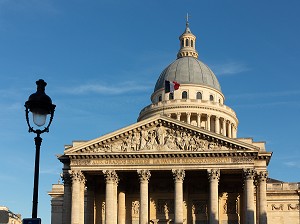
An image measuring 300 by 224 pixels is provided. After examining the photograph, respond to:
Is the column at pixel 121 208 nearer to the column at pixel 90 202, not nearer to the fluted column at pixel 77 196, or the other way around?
the column at pixel 90 202

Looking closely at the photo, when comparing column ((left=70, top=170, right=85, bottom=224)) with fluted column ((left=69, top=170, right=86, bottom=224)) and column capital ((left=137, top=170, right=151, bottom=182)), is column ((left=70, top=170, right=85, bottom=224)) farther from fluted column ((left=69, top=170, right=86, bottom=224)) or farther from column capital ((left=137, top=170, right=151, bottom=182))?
column capital ((left=137, top=170, right=151, bottom=182))

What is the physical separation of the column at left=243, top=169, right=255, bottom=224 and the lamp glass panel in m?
48.7

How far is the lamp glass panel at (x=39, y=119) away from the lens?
15.2 meters

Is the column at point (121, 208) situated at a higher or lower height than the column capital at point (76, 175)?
lower

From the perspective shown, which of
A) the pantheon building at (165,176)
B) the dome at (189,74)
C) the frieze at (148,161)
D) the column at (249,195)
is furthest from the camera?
the dome at (189,74)

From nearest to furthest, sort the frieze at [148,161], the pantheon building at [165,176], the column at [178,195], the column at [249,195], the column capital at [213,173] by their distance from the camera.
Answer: the column at [249,195] < the column at [178,195] < the column capital at [213,173] < the pantheon building at [165,176] < the frieze at [148,161]

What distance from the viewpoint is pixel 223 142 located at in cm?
6362

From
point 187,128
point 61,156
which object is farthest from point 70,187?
point 187,128

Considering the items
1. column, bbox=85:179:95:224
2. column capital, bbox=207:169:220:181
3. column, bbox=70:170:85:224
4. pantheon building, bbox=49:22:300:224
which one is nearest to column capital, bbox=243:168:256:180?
pantheon building, bbox=49:22:300:224

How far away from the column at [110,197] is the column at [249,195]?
13.9m

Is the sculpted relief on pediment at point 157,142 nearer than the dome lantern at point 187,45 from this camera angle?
Yes

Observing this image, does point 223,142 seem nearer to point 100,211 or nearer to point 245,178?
point 245,178

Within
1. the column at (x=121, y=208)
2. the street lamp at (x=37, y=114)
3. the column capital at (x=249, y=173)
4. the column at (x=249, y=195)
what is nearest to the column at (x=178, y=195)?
the column capital at (x=249, y=173)

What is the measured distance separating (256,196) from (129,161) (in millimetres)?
14754
